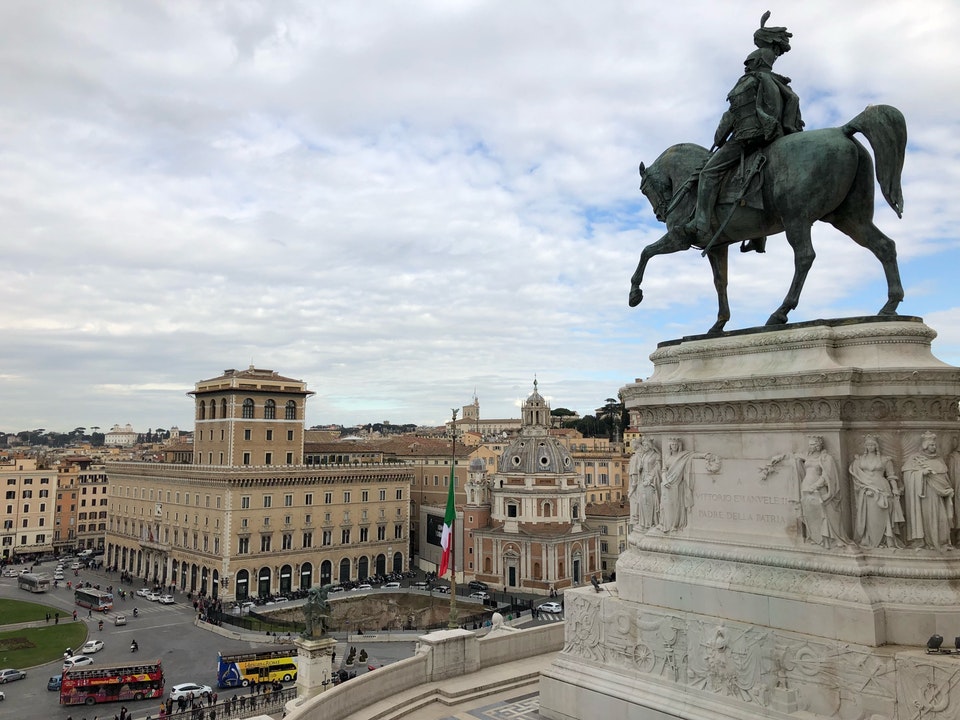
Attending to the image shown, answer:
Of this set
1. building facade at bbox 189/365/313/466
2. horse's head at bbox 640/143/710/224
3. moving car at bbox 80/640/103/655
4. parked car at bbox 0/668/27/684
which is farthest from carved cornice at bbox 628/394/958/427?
building facade at bbox 189/365/313/466

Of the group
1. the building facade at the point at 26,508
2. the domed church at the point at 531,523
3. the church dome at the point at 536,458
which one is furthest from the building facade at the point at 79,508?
the church dome at the point at 536,458

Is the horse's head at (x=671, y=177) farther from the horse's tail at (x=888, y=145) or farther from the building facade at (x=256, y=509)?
the building facade at (x=256, y=509)

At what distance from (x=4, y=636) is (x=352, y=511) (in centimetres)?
Answer: 2605

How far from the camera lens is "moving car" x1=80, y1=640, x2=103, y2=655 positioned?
122 feet

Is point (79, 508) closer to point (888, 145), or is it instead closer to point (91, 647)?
point (91, 647)

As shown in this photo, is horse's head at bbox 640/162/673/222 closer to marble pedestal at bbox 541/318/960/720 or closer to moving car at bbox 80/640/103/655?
marble pedestal at bbox 541/318/960/720

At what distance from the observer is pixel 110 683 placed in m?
30.5

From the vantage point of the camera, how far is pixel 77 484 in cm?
7881

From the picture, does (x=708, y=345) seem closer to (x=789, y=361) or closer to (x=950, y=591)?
(x=789, y=361)

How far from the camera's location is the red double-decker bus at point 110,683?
30.1 meters

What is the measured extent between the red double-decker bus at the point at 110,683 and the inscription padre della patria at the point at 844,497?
98.4 ft

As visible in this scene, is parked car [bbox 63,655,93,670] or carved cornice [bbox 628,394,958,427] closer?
carved cornice [bbox 628,394,958,427]

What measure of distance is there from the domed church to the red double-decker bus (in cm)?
3069

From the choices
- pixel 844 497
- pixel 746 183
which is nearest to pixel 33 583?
pixel 746 183
